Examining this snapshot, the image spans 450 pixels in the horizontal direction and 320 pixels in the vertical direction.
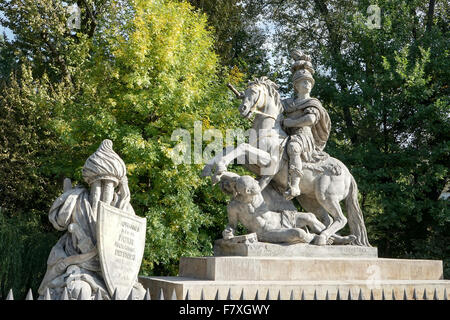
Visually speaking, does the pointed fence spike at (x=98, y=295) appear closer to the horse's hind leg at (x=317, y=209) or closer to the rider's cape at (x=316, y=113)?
the horse's hind leg at (x=317, y=209)

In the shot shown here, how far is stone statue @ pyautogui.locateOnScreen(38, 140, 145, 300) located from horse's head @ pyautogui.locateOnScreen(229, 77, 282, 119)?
275 centimetres

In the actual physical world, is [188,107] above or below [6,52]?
below

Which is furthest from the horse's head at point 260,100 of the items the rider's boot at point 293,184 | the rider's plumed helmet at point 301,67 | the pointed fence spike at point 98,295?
the pointed fence spike at point 98,295

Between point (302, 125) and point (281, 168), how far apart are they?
0.84 m

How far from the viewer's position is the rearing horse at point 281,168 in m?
8.51

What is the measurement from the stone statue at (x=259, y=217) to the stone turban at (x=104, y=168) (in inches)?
79.1

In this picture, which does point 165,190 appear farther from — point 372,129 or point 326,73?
point 326,73

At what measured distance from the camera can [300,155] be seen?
28.6 ft

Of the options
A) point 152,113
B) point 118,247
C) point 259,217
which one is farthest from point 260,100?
point 152,113

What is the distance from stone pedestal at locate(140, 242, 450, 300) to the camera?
22.9ft

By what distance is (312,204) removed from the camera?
9180 millimetres

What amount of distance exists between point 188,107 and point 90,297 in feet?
31.0

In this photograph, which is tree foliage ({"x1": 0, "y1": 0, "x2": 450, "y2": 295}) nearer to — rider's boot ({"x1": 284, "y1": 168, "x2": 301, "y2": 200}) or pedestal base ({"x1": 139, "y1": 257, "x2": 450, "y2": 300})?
rider's boot ({"x1": 284, "y1": 168, "x2": 301, "y2": 200})
